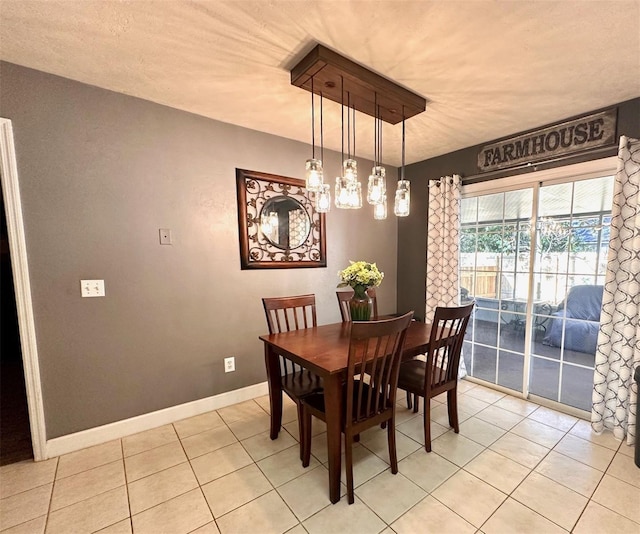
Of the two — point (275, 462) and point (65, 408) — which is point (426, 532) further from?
point (65, 408)

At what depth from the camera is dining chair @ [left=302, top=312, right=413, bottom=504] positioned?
141cm

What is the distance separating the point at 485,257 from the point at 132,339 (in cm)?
333

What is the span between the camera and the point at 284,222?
9.02 ft

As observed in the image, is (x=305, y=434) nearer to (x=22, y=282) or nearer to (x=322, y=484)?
(x=322, y=484)

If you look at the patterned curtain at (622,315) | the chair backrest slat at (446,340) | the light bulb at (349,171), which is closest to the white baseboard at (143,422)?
the chair backrest slat at (446,340)

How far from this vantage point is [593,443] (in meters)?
2.00

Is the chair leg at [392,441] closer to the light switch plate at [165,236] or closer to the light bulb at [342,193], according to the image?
the light bulb at [342,193]

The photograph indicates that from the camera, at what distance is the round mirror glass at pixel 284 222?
8.73 feet

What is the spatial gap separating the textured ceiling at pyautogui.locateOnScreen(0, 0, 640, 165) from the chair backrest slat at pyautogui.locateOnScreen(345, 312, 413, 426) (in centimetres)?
144

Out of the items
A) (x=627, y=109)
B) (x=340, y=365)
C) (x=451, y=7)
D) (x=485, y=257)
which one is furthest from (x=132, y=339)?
(x=627, y=109)

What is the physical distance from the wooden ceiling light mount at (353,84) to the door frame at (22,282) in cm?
177

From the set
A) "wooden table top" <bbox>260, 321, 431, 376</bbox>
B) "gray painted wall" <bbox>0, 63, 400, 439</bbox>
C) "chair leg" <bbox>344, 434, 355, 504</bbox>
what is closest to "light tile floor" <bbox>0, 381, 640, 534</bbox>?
"chair leg" <bbox>344, 434, 355, 504</bbox>

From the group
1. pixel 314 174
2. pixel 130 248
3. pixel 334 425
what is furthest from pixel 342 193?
pixel 130 248

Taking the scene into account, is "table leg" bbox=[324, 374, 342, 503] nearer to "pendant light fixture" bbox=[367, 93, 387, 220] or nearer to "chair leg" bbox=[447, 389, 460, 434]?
"chair leg" bbox=[447, 389, 460, 434]
